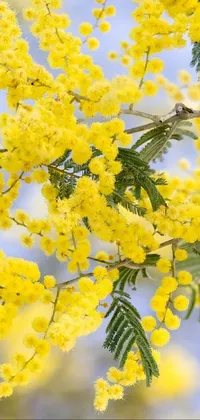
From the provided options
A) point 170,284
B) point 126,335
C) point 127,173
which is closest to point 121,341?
point 126,335

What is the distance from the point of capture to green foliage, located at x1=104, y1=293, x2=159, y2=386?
0.77 m

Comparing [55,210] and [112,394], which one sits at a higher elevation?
[55,210]

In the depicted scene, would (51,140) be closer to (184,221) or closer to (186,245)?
(184,221)

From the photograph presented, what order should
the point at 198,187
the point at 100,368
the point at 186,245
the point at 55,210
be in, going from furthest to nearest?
the point at 100,368 < the point at 198,187 < the point at 186,245 < the point at 55,210

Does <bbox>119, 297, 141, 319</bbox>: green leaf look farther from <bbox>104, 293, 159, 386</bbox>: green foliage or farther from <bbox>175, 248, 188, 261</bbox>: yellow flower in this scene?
<bbox>175, 248, 188, 261</bbox>: yellow flower

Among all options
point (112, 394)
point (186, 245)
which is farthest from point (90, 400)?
point (186, 245)

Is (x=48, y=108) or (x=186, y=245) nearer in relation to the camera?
(x=48, y=108)

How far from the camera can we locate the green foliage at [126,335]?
767 millimetres

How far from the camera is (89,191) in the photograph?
630 mm

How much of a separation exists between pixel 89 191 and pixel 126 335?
0.84ft

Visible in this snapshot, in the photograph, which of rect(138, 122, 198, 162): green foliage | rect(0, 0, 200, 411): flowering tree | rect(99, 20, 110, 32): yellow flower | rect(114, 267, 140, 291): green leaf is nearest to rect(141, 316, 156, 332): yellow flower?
rect(0, 0, 200, 411): flowering tree

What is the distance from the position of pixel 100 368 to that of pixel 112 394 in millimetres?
802

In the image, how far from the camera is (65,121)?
651 mm

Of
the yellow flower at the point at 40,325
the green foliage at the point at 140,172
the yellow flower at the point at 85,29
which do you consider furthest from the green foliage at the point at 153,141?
the yellow flower at the point at 40,325
